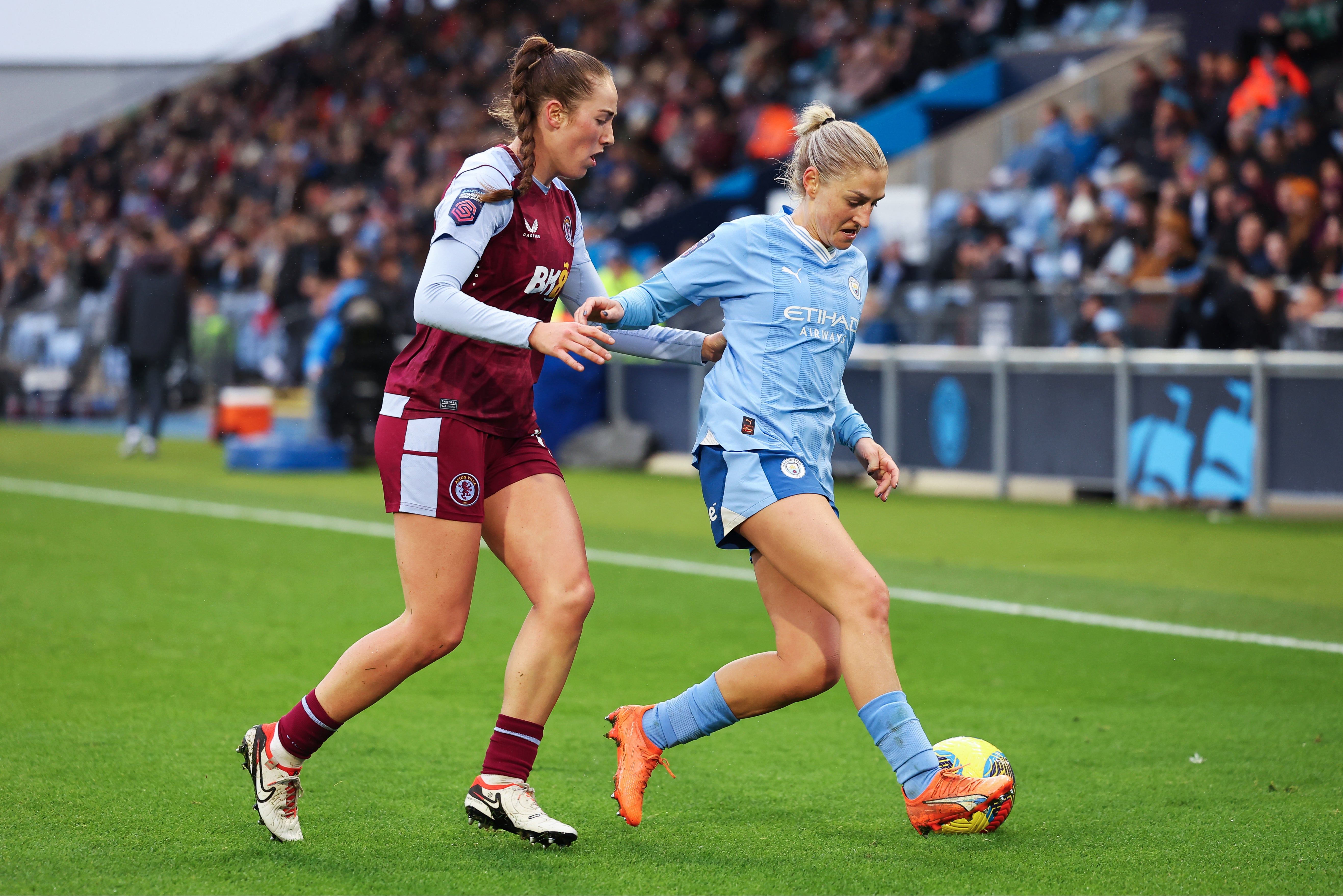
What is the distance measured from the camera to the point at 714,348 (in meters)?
4.46

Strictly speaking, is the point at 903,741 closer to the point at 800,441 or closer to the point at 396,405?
the point at 800,441

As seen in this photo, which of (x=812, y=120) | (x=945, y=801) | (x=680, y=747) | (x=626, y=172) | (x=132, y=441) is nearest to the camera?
(x=945, y=801)

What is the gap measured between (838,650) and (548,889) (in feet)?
3.46

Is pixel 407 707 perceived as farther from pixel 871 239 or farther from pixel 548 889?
pixel 871 239

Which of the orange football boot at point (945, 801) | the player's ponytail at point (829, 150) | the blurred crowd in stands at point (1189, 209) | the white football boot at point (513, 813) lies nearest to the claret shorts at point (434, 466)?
the white football boot at point (513, 813)

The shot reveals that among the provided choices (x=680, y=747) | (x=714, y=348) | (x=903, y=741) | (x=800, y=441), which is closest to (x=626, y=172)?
(x=680, y=747)

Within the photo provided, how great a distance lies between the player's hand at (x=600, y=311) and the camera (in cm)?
416

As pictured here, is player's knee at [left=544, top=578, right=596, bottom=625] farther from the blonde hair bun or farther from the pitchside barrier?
the pitchside barrier

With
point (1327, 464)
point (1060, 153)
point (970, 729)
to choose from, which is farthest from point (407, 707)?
point (1060, 153)

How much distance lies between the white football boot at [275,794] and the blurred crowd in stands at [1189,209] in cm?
1050

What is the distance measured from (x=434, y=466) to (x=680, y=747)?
1.91 metres

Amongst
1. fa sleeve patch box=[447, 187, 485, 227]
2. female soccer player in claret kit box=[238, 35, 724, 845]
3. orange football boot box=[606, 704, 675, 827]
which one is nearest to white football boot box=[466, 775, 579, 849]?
female soccer player in claret kit box=[238, 35, 724, 845]

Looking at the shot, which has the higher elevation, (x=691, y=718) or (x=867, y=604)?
(x=867, y=604)

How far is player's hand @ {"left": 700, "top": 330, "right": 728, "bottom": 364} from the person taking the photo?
4.43 m
